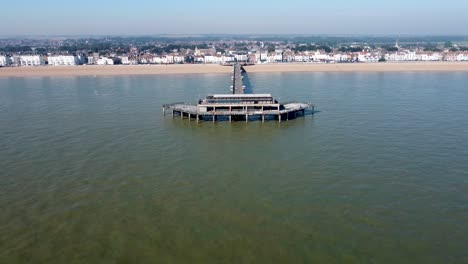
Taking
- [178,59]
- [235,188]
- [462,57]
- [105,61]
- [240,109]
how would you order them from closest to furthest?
[235,188] < [240,109] < [105,61] < [462,57] < [178,59]

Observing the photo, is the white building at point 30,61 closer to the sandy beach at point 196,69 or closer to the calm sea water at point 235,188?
the sandy beach at point 196,69

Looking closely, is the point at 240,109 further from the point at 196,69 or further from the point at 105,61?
the point at 105,61

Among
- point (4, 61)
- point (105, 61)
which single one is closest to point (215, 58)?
point (105, 61)

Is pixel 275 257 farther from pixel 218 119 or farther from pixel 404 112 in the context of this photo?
pixel 404 112

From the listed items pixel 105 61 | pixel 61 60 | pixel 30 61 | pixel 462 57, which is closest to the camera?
pixel 61 60

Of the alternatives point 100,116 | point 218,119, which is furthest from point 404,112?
point 100,116

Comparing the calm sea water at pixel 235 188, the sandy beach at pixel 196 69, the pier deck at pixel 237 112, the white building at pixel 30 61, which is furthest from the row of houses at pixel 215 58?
the pier deck at pixel 237 112
